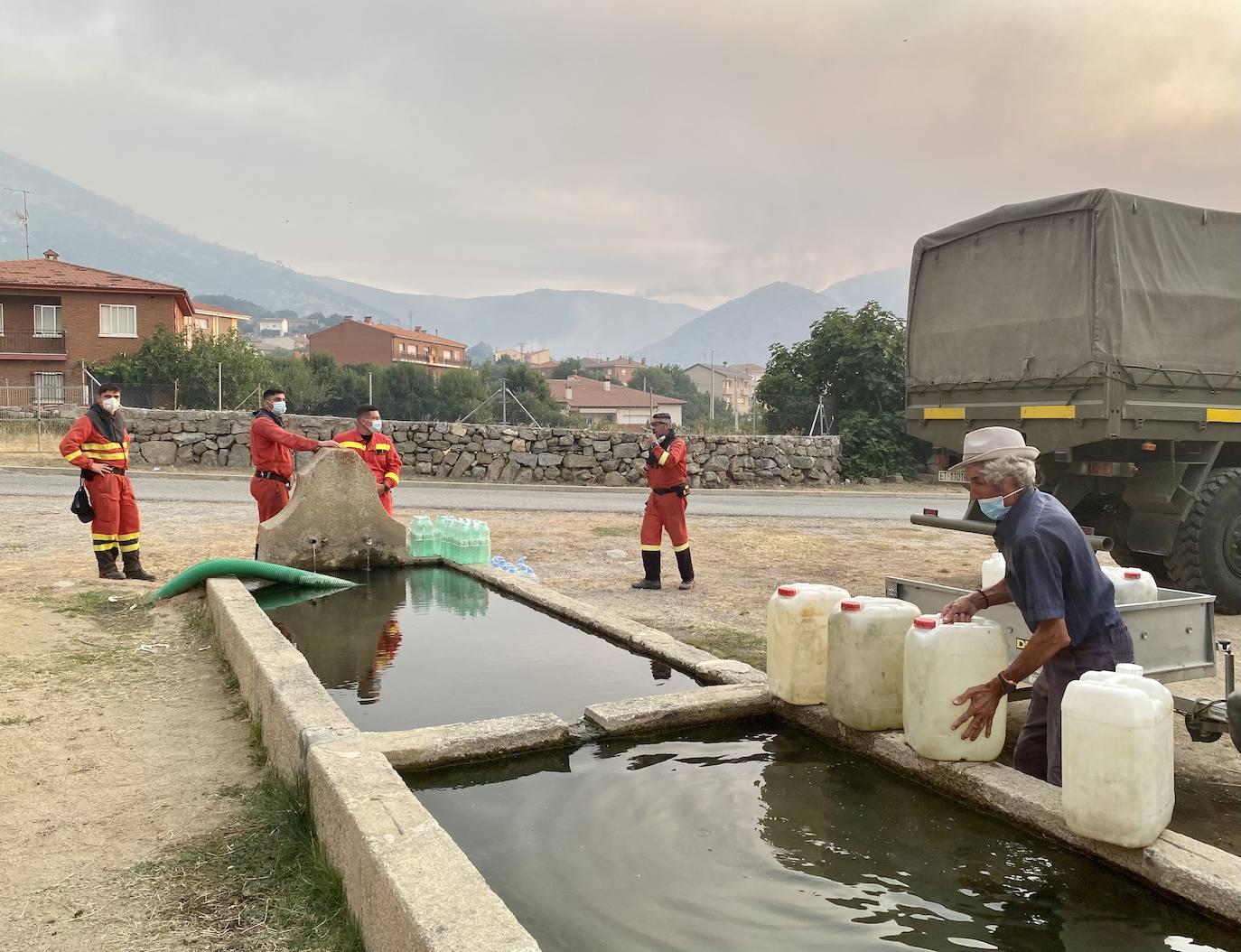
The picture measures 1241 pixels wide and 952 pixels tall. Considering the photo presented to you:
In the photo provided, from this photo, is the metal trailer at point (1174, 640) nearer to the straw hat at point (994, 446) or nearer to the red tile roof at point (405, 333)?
the straw hat at point (994, 446)

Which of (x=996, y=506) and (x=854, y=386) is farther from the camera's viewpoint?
(x=854, y=386)

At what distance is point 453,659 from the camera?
19.5 ft

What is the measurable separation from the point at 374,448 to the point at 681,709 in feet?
18.9

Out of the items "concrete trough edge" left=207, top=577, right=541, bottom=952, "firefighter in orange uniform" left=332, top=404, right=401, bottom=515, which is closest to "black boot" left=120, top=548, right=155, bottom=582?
"firefighter in orange uniform" left=332, top=404, right=401, bottom=515

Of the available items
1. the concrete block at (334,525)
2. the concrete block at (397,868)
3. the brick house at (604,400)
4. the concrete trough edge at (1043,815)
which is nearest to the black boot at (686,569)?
the concrete block at (334,525)

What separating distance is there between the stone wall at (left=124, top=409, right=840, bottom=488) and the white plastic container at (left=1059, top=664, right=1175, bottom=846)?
19558 mm

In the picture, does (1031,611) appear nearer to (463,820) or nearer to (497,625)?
(463,820)

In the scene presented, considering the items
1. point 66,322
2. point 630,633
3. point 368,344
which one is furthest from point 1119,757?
point 368,344

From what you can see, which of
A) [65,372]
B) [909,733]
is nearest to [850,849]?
[909,733]

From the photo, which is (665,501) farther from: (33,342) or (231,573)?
(33,342)

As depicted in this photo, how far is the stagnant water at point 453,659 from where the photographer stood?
5066 millimetres

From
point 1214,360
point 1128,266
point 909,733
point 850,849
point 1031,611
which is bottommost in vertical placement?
point 850,849

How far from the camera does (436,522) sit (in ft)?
30.7

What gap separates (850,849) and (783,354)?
79.9 feet
